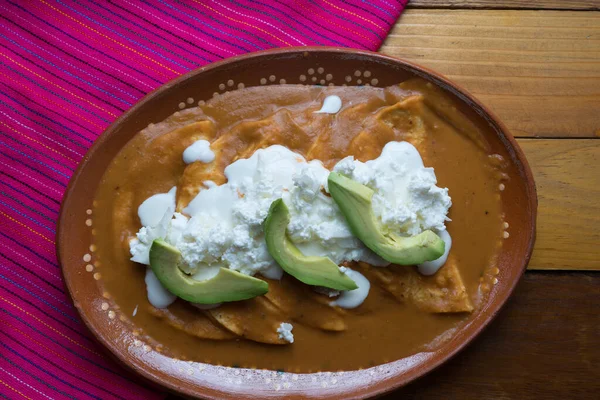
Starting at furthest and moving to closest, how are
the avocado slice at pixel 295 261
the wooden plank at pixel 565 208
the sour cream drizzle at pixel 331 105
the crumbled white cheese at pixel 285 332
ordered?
the wooden plank at pixel 565 208 < the sour cream drizzle at pixel 331 105 < the crumbled white cheese at pixel 285 332 < the avocado slice at pixel 295 261

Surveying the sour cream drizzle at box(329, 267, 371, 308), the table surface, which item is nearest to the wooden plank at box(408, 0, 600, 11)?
the table surface

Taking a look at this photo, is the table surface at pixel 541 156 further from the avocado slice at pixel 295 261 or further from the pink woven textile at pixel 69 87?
the avocado slice at pixel 295 261

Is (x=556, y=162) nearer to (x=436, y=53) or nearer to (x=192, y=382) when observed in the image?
(x=436, y=53)

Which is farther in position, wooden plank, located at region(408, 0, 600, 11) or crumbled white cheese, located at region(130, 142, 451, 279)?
wooden plank, located at region(408, 0, 600, 11)

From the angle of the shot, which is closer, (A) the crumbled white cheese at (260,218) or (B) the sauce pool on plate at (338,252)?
(A) the crumbled white cheese at (260,218)

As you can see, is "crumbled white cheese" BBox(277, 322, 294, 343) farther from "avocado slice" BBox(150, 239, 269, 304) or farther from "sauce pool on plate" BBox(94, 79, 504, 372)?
"avocado slice" BBox(150, 239, 269, 304)

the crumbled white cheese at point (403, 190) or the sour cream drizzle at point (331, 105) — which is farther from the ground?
the sour cream drizzle at point (331, 105)

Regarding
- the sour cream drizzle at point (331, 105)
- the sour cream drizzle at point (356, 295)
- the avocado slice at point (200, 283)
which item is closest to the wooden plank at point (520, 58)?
the sour cream drizzle at point (331, 105)

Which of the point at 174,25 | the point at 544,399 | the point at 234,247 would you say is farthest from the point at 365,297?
the point at 174,25
